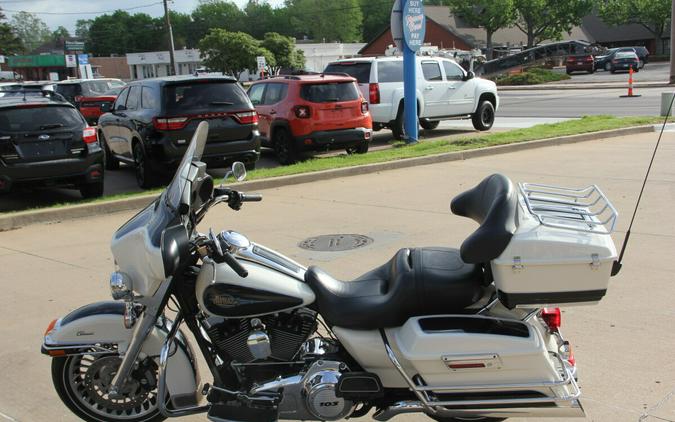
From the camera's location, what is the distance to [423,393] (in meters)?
3.11

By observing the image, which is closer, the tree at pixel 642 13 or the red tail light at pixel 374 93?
the red tail light at pixel 374 93

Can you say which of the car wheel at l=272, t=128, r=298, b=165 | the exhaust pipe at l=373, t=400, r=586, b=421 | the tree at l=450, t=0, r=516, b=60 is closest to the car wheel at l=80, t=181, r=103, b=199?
the car wheel at l=272, t=128, r=298, b=165

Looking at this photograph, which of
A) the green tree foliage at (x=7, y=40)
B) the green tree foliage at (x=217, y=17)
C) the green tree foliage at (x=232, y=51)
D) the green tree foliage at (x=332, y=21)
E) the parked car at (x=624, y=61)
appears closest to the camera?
the parked car at (x=624, y=61)

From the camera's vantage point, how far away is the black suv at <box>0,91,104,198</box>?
942 cm

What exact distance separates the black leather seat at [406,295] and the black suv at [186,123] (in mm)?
8003

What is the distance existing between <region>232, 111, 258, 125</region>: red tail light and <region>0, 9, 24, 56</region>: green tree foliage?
4065 inches

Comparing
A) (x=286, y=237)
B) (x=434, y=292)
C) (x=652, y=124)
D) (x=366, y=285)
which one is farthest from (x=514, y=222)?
(x=652, y=124)

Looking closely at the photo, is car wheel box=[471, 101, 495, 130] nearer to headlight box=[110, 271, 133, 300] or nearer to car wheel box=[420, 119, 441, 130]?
car wheel box=[420, 119, 441, 130]

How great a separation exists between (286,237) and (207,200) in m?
4.10

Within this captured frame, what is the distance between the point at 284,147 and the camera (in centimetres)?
1342

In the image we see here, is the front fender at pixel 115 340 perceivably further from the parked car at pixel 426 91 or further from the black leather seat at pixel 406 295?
the parked car at pixel 426 91

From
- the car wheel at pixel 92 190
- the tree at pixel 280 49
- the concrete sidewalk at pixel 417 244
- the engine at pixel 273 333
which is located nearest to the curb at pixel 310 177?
the concrete sidewalk at pixel 417 244

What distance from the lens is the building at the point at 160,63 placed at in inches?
Answer: 3479

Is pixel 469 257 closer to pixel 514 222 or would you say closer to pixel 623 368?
pixel 514 222
